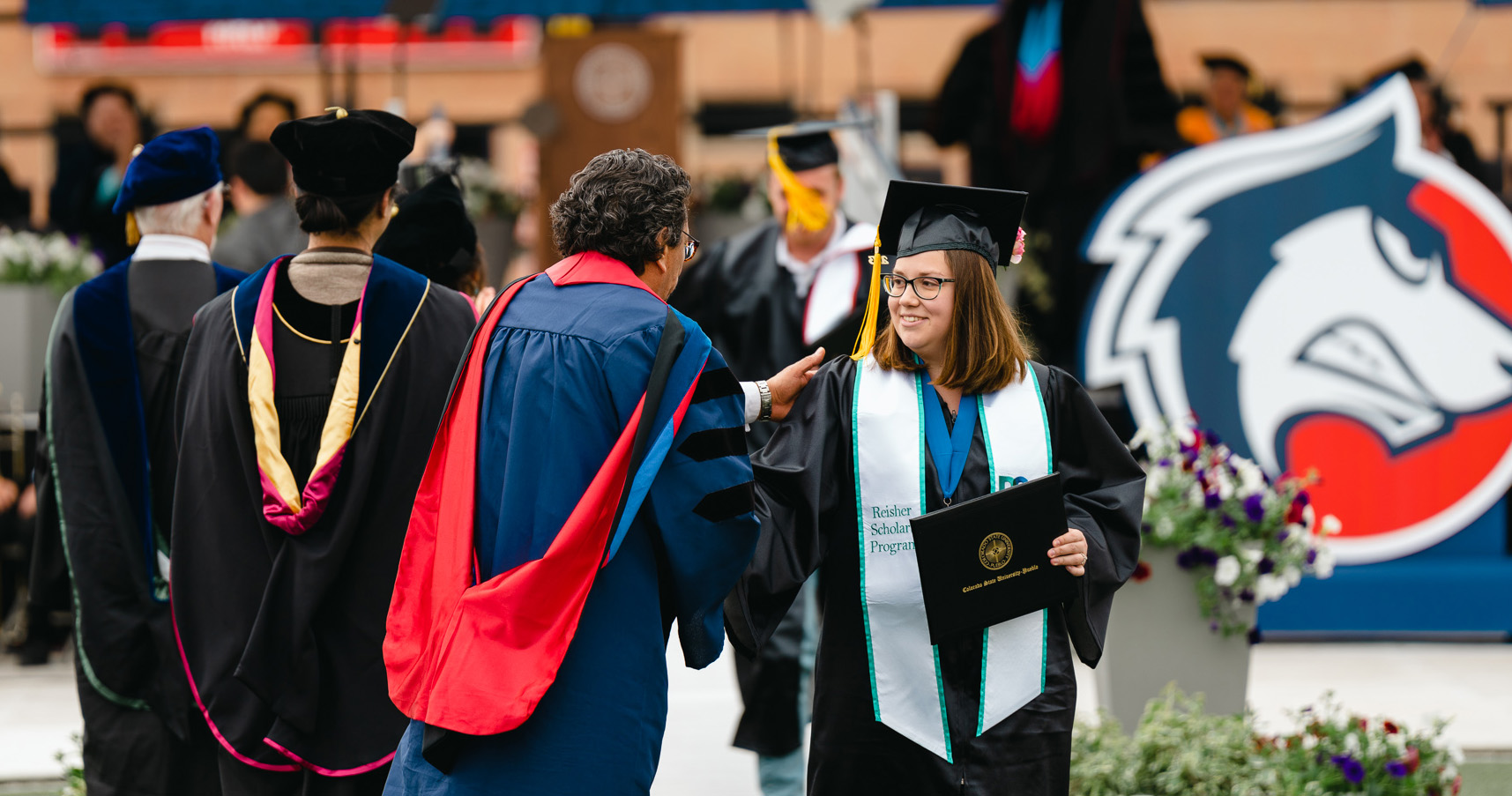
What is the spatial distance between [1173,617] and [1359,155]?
8.63ft

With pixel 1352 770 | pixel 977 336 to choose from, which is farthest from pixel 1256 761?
pixel 977 336

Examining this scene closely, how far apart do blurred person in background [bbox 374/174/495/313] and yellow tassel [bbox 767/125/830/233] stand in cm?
129

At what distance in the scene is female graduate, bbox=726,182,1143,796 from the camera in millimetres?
2850

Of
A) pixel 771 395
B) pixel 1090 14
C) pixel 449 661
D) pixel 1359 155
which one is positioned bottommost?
pixel 449 661

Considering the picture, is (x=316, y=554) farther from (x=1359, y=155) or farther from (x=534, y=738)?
(x=1359, y=155)

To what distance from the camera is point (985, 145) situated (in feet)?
27.6

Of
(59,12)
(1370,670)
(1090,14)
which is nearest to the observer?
(1370,670)

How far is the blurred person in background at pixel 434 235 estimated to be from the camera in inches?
150

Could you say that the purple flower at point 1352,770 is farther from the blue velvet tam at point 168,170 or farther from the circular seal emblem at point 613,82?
the circular seal emblem at point 613,82

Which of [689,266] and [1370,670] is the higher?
[689,266]

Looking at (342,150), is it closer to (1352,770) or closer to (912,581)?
(912,581)

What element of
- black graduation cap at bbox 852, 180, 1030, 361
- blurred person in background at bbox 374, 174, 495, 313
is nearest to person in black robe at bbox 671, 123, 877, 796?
blurred person in background at bbox 374, 174, 495, 313

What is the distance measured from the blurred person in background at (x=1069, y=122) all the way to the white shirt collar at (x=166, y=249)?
196 inches

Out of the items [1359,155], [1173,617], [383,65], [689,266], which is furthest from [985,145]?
[383,65]
